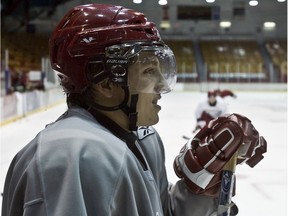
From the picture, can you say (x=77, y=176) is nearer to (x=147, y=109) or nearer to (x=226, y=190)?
(x=147, y=109)

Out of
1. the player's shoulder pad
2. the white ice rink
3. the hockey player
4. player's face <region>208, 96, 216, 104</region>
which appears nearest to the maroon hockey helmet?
the hockey player

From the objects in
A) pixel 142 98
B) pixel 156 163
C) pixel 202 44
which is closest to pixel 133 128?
pixel 142 98

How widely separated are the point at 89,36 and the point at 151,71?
4.7 inches

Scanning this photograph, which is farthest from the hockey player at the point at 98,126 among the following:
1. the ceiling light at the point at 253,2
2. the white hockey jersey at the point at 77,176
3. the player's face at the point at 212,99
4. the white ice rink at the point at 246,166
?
the player's face at the point at 212,99

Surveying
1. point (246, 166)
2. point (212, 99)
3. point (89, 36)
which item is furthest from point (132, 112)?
point (212, 99)

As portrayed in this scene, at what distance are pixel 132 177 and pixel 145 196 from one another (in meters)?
0.04

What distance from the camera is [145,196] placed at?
2.13 feet

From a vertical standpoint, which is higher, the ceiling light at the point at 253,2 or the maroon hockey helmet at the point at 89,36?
the ceiling light at the point at 253,2

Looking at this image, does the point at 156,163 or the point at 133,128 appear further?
the point at 156,163

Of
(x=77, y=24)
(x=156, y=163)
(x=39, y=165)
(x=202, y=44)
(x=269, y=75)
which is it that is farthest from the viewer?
(x=202, y=44)

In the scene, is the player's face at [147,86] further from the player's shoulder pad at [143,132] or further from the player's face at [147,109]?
the player's shoulder pad at [143,132]

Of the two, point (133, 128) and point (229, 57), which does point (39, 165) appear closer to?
point (133, 128)

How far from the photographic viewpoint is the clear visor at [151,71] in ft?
2.35

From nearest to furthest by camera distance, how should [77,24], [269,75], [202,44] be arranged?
[77,24]
[269,75]
[202,44]
